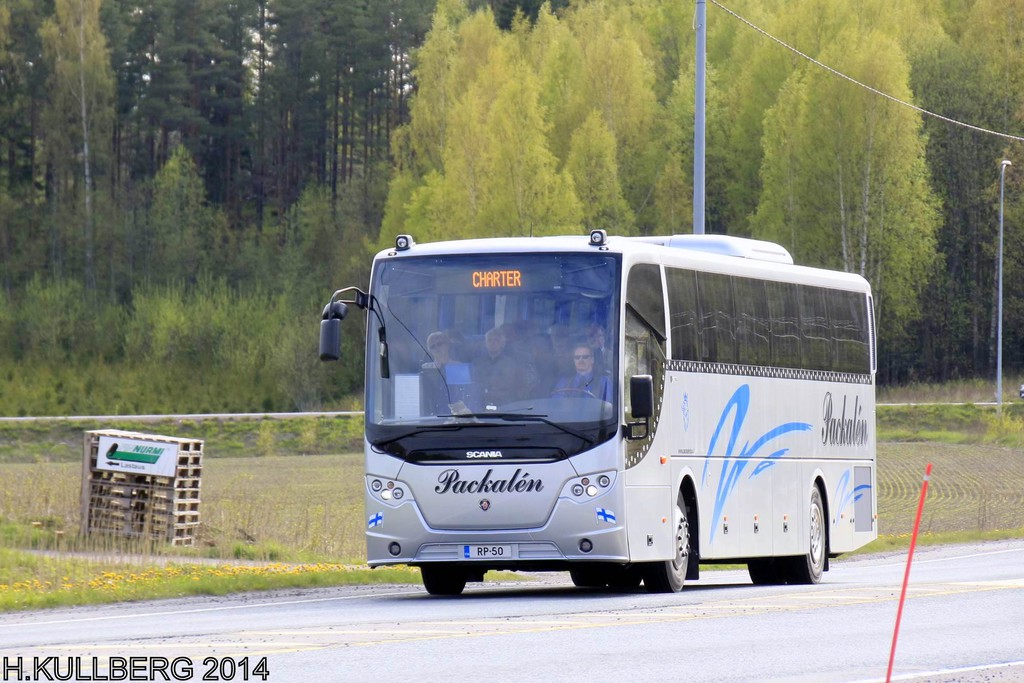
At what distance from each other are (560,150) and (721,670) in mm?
68501

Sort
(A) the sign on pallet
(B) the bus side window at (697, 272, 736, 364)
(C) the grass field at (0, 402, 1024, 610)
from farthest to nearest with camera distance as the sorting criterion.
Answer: (A) the sign on pallet → (C) the grass field at (0, 402, 1024, 610) → (B) the bus side window at (697, 272, 736, 364)

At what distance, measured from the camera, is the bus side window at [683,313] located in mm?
18719

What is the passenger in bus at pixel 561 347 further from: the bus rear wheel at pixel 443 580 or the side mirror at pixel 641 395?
the bus rear wheel at pixel 443 580

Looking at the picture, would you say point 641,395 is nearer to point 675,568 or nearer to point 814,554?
point 675,568

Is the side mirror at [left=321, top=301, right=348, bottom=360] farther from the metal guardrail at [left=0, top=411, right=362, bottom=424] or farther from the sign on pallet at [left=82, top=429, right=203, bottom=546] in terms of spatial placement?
the metal guardrail at [left=0, top=411, right=362, bottom=424]

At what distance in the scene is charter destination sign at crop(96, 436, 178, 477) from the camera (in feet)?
86.8

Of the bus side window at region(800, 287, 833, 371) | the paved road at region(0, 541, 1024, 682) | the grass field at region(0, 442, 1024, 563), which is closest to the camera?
the paved road at region(0, 541, 1024, 682)

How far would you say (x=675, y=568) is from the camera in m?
18.4

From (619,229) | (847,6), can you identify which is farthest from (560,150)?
(847,6)

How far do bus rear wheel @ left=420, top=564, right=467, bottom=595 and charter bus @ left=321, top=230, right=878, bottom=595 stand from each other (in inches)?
1.2

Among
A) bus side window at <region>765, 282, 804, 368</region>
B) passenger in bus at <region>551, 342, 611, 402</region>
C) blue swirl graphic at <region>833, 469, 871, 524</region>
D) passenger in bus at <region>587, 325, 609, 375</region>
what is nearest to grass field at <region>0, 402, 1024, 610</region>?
passenger in bus at <region>551, 342, 611, 402</region>

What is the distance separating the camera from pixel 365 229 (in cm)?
9069

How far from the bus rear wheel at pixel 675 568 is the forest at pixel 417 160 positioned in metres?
41.4

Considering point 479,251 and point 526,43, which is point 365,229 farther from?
point 479,251
